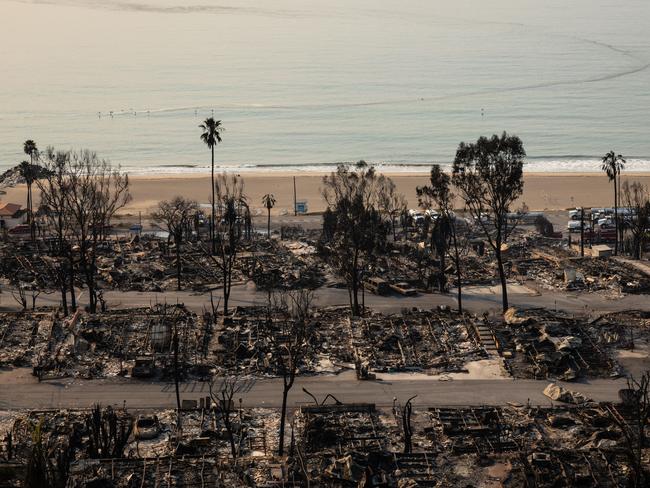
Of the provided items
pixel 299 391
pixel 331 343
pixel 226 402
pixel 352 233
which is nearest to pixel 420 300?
pixel 352 233

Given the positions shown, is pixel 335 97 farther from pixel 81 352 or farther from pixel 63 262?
pixel 81 352

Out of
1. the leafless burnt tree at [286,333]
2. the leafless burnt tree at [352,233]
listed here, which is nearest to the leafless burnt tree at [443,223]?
the leafless burnt tree at [352,233]

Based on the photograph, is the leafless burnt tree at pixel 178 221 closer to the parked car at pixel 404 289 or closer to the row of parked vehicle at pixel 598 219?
the parked car at pixel 404 289

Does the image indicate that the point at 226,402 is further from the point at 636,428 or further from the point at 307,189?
the point at 307,189

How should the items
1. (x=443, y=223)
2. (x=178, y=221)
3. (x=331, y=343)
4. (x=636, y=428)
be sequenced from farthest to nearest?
(x=178, y=221)
(x=443, y=223)
(x=331, y=343)
(x=636, y=428)

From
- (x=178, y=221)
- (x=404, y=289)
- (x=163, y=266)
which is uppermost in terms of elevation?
(x=178, y=221)

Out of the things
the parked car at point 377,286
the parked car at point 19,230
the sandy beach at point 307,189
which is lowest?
the parked car at point 377,286

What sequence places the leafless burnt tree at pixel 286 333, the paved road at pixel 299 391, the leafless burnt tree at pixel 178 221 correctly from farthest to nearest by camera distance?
the leafless burnt tree at pixel 178 221, the leafless burnt tree at pixel 286 333, the paved road at pixel 299 391
